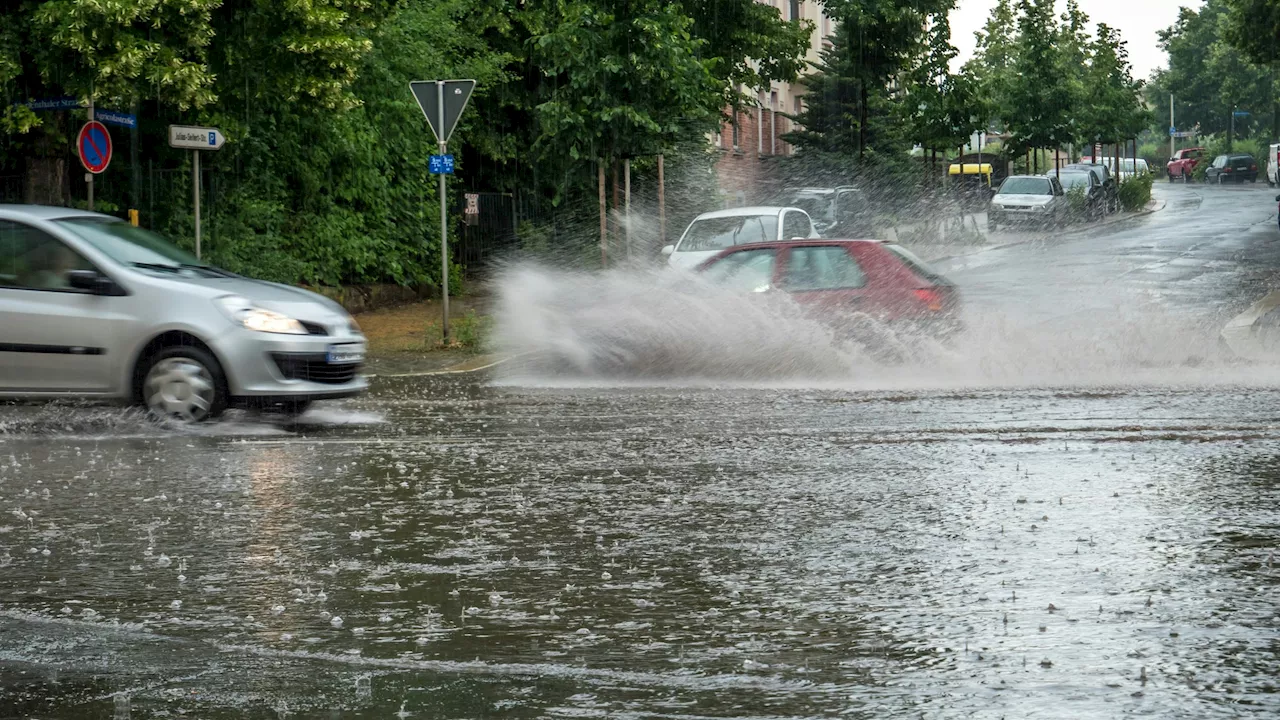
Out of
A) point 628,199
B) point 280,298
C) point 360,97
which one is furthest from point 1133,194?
point 280,298

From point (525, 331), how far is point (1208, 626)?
1023cm

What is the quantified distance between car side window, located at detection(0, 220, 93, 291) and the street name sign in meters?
5.99

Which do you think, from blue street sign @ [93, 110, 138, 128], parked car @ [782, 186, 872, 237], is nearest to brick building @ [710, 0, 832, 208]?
parked car @ [782, 186, 872, 237]

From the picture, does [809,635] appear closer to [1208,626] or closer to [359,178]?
[1208,626]

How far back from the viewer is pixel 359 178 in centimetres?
2352

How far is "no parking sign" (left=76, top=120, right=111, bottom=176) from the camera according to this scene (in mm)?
16969

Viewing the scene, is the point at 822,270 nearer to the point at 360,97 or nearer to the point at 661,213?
the point at 661,213

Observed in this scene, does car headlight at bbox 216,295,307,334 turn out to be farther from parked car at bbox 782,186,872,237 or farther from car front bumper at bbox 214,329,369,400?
parked car at bbox 782,186,872,237

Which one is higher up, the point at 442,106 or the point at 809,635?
the point at 442,106

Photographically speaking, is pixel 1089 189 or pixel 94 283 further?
pixel 1089 189

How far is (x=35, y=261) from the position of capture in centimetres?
1166

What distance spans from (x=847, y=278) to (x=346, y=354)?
15.8ft

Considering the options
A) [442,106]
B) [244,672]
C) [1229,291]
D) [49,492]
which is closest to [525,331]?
[442,106]

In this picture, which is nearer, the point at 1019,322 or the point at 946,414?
the point at 946,414
